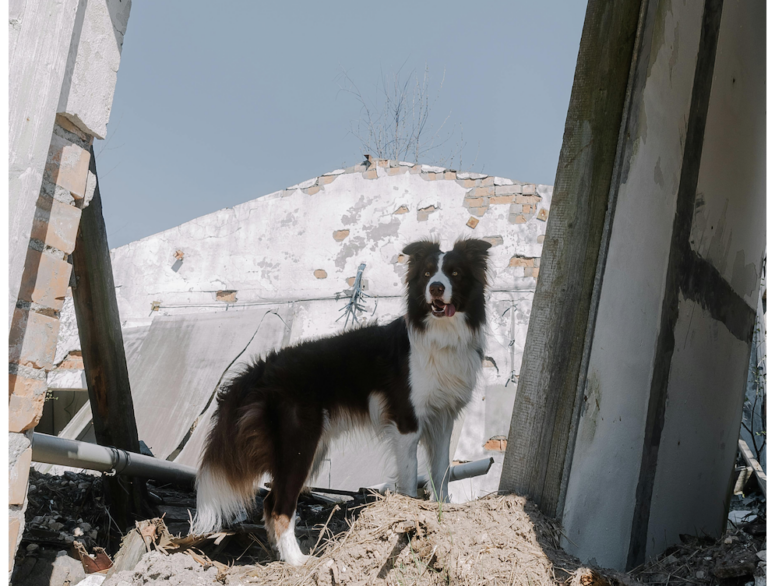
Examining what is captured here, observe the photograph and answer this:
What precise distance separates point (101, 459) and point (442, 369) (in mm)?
2054

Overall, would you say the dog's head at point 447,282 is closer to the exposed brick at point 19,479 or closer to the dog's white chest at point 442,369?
the dog's white chest at point 442,369

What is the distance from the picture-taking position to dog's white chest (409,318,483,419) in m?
3.79

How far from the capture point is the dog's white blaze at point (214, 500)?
3346 mm

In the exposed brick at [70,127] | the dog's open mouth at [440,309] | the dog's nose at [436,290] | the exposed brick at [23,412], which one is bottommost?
the exposed brick at [23,412]

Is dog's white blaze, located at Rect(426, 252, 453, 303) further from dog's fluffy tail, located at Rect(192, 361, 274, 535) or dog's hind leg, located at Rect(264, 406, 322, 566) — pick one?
dog's fluffy tail, located at Rect(192, 361, 274, 535)

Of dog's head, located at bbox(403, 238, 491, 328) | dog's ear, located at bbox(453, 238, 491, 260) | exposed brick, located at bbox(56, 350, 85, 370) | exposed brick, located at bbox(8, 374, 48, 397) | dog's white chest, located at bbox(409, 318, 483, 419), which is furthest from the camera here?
exposed brick, located at bbox(56, 350, 85, 370)

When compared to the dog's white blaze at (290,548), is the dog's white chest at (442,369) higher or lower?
higher

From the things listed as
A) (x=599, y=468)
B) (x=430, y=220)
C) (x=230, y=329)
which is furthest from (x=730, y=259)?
(x=230, y=329)

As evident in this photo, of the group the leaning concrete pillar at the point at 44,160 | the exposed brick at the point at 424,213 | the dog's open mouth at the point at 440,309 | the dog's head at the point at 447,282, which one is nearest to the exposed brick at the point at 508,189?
the exposed brick at the point at 424,213

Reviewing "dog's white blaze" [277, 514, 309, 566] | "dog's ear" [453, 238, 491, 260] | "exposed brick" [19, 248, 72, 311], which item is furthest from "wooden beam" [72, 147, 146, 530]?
"dog's ear" [453, 238, 491, 260]

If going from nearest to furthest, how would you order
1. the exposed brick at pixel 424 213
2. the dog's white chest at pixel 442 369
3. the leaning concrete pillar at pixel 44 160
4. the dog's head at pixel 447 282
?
the leaning concrete pillar at pixel 44 160
the dog's white chest at pixel 442 369
the dog's head at pixel 447 282
the exposed brick at pixel 424 213

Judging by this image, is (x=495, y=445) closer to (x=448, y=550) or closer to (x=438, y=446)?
(x=438, y=446)

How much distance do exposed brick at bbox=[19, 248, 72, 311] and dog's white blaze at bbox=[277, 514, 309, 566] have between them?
1.78m

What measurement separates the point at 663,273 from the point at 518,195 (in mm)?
4634
